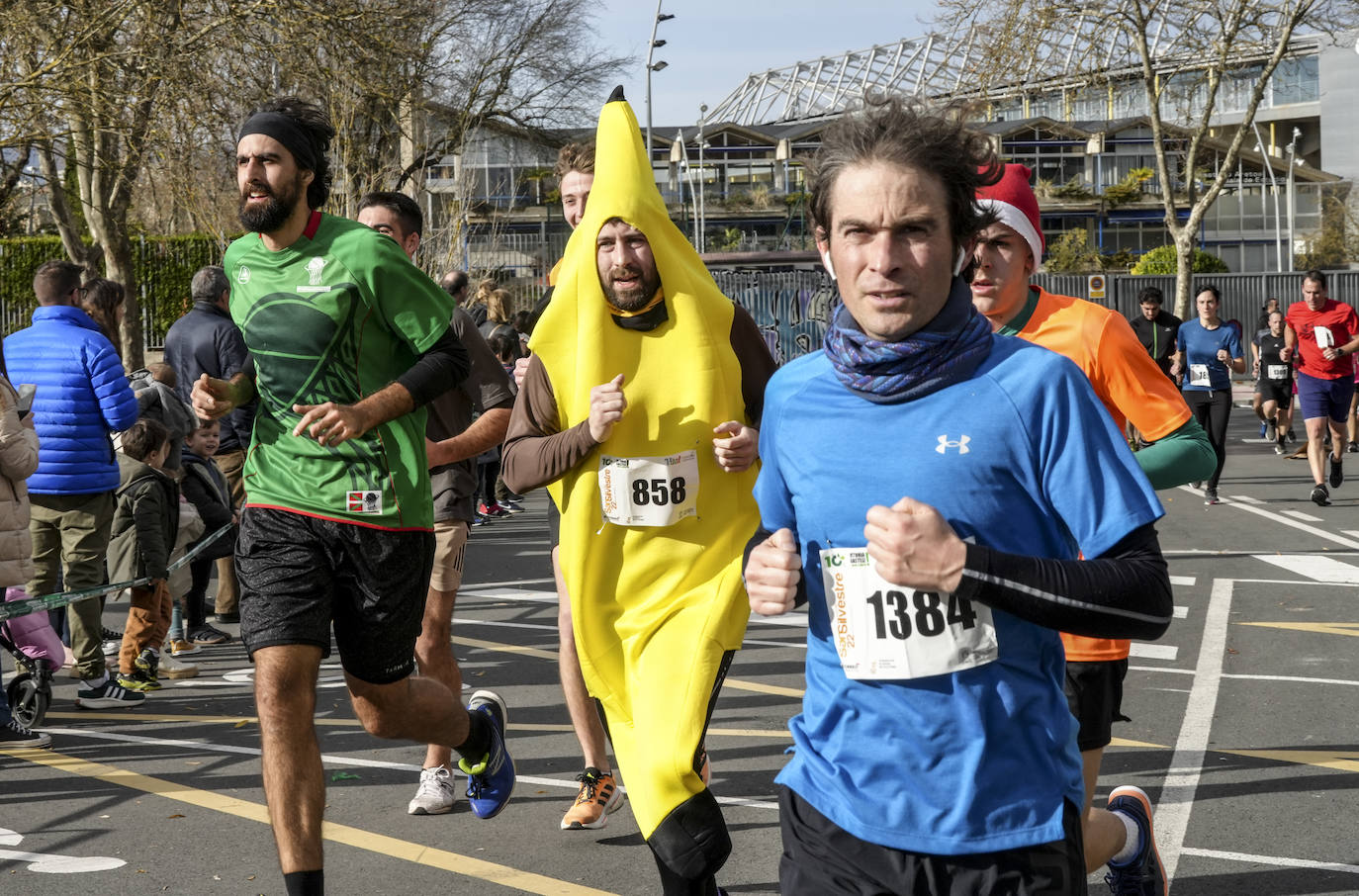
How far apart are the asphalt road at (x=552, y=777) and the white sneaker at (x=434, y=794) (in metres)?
0.06

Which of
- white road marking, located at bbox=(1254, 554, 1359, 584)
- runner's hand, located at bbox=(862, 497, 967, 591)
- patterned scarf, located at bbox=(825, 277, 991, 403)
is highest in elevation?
patterned scarf, located at bbox=(825, 277, 991, 403)

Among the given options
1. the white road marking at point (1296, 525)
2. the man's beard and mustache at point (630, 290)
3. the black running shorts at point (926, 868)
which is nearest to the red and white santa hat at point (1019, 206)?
the man's beard and mustache at point (630, 290)

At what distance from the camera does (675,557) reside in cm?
434

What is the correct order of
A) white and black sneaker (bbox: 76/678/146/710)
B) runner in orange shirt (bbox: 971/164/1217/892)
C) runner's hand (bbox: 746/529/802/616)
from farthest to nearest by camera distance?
white and black sneaker (bbox: 76/678/146/710)
runner in orange shirt (bbox: 971/164/1217/892)
runner's hand (bbox: 746/529/802/616)

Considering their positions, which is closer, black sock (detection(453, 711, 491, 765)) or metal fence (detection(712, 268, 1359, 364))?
black sock (detection(453, 711, 491, 765))

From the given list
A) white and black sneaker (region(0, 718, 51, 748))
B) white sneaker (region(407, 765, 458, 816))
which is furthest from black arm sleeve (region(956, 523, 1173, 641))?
white and black sneaker (region(0, 718, 51, 748))

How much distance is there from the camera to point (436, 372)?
176 inches

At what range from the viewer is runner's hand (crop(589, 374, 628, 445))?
4207 mm

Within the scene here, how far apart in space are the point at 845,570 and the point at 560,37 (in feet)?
113

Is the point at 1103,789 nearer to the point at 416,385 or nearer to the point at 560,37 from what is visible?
the point at 416,385

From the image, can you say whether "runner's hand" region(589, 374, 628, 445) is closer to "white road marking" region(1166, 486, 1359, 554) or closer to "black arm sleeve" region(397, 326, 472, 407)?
"black arm sleeve" region(397, 326, 472, 407)

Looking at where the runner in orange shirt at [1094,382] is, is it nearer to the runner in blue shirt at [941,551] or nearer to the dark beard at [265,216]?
the runner in blue shirt at [941,551]

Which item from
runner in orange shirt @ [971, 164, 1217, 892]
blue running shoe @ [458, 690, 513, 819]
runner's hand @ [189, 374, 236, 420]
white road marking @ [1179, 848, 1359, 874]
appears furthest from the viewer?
blue running shoe @ [458, 690, 513, 819]

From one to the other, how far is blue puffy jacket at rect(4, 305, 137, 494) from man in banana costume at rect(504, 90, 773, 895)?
4.16 m
